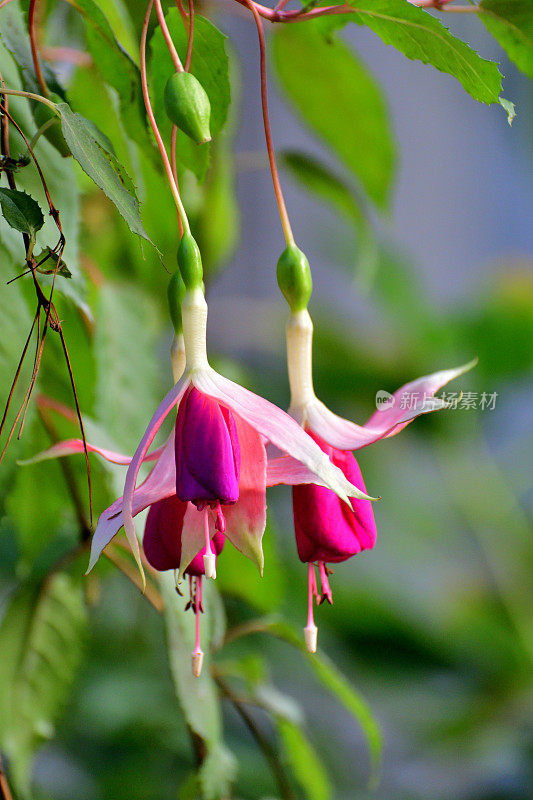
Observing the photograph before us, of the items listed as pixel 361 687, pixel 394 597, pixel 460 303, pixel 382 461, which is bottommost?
pixel 361 687

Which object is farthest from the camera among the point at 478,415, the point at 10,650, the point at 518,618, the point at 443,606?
the point at 478,415

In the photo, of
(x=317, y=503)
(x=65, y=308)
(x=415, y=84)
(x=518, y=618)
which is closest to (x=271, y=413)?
(x=317, y=503)

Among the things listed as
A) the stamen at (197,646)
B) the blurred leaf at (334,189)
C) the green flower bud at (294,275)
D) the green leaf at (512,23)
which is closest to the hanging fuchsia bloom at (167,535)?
the stamen at (197,646)

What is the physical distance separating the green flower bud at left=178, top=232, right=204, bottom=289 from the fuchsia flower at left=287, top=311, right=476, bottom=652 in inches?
2.6

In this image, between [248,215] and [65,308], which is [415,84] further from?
[65,308]

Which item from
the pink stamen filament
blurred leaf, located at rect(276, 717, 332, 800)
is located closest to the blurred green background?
blurred leaf, located at rect(276, 717, 332, 800)

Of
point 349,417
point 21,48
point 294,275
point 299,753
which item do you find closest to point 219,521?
point 294,275

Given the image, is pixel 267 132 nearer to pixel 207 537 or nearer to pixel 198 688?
pixel 207 537

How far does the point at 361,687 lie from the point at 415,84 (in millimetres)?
1437

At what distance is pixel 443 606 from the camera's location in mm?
1356

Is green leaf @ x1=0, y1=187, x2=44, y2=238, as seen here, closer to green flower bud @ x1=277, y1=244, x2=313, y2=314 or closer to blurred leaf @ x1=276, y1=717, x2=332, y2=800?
green flower bud @ x1=277, y1=244, x2=313, y2=314

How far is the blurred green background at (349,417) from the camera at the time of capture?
0.53 meters

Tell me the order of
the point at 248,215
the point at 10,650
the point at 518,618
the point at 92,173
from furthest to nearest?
the point at 248,215 < the point at 518,618 < the point at 10,650 < the point at 92,173

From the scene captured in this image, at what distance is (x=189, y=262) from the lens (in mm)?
284
